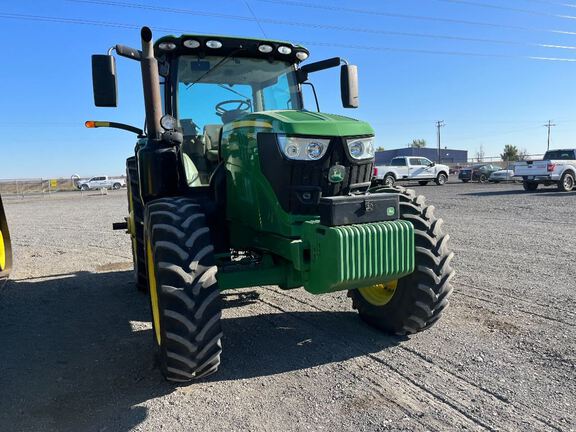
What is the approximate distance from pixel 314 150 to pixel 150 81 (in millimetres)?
1546

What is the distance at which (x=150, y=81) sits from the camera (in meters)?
4.09

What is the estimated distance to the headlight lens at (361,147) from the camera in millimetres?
3790

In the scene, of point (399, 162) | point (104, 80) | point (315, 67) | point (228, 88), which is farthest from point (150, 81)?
point (399, 162)

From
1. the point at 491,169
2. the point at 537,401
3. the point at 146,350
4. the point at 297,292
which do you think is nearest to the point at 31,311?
the point at 146,350

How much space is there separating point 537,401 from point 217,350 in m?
2.18

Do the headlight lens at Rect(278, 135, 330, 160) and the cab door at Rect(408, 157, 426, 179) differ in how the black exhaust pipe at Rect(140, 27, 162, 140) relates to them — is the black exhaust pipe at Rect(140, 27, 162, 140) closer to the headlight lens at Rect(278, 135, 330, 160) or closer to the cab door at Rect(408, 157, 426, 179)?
the headlight lens at Rect(278, 135, 330, 160)

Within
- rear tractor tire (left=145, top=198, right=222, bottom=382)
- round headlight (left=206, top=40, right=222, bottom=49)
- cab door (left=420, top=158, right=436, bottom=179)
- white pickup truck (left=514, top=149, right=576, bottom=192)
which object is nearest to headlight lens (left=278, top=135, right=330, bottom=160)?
rear tractor tire (left=145, top=198, right=222, bottom=382)

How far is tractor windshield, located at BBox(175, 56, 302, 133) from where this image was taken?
16.3ft

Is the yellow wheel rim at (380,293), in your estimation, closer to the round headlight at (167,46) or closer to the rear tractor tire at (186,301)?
the rear tractor tire at (186,301)

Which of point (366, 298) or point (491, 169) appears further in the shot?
point (491, 169)

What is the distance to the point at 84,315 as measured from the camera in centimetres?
557

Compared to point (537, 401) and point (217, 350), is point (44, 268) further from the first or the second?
point (537, 401)

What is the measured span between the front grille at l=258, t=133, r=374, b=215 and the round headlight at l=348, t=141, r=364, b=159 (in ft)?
0.16

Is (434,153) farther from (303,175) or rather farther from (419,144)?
(303,175)
